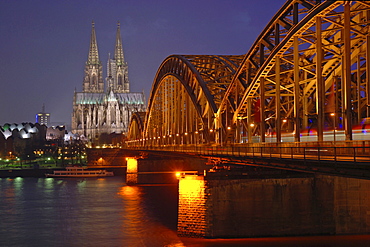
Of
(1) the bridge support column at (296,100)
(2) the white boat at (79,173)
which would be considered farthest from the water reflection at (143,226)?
(2) the white boat at (79,173)

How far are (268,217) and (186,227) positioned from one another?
229 inches

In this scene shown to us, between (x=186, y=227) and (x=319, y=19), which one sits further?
(x=186, y=227)

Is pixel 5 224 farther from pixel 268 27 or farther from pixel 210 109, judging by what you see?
pixel 268 27

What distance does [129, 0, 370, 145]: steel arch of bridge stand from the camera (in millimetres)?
33031

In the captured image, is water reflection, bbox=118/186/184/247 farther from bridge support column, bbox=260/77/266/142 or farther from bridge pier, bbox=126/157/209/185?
bridge pier, bbox=126/157/209/185

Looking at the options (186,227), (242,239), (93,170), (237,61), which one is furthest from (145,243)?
(93,170)

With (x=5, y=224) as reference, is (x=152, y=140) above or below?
above

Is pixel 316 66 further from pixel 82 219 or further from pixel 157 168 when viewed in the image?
pixel 157 168

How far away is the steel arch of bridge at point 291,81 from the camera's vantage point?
108 ft

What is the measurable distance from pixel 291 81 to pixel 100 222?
2150cm

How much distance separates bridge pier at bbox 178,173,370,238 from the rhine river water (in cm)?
87

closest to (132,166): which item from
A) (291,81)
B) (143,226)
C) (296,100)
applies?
(143,226)

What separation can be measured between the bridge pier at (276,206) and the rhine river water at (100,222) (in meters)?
0.87

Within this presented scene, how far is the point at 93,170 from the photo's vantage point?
134625mm
